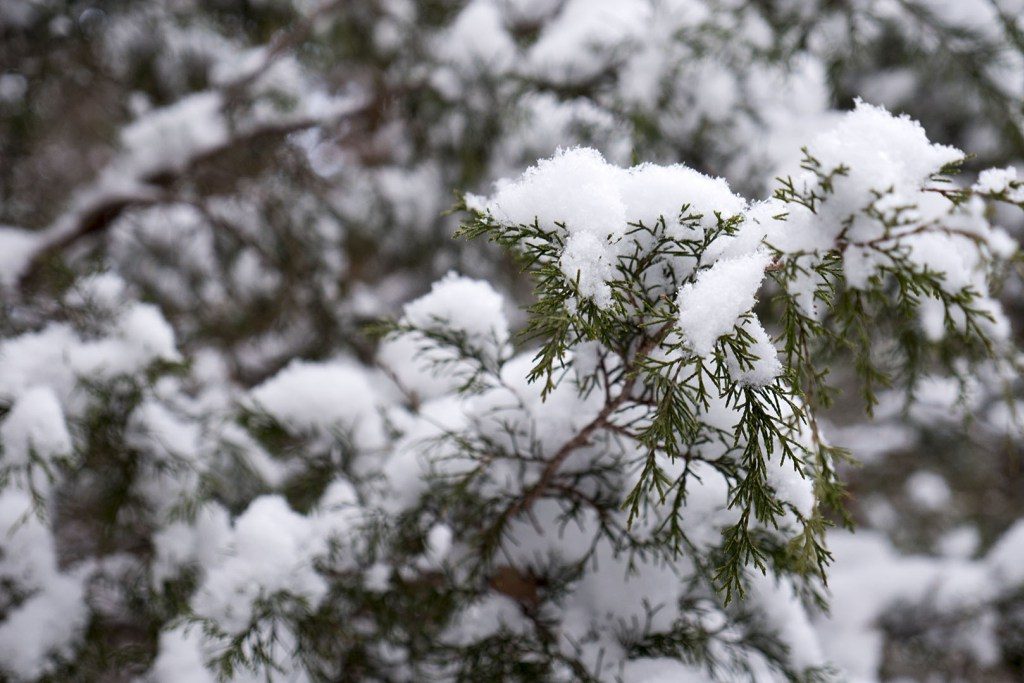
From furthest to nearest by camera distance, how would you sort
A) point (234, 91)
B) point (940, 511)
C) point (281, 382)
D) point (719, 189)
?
point (940, 511) → point (234, 91) → point (281, 382) → point (719, 189)

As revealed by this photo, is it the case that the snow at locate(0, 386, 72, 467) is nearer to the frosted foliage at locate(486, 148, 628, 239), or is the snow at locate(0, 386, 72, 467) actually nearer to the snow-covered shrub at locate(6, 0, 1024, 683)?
the snow-covered shrub at locate(6, 0, 1024, 683)

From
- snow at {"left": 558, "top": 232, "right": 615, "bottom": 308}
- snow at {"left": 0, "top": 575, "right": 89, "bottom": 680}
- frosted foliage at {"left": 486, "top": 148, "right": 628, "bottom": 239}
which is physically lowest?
snow at {"left": 0, "top": 575, "right": 89, "bottom": 680}

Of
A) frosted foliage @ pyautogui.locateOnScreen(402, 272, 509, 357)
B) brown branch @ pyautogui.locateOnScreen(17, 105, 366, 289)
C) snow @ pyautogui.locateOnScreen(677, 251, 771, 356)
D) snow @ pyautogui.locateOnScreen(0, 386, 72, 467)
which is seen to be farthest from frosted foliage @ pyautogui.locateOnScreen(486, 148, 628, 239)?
brown branch @ pyautogui.locateOnScreen(17, 105, 366, 289)

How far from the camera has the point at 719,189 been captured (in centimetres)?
108

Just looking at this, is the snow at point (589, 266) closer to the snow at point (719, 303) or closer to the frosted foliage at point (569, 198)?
the frosted foliage at point (569, 198)

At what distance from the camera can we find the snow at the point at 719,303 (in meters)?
0.92

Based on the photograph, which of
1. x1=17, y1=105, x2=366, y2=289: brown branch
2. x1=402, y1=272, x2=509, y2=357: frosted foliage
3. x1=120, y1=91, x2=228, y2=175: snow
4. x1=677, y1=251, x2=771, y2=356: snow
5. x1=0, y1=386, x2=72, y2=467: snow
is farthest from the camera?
x1=120, y1=91, x2=228, y2=175: snow

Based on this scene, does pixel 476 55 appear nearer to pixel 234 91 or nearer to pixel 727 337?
pixel 234 91

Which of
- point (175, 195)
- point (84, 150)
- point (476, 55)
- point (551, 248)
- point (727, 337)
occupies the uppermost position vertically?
point (84, 150)

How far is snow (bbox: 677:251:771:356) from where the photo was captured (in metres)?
0.92

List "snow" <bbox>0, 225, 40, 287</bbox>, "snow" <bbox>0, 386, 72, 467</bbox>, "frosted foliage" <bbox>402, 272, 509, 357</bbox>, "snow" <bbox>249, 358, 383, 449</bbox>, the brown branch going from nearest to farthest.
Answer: "frosted foliage" <bbox>402, 272, 509, 357</bbox> → "snow" <bbox>0, 386, 72, 467</bbox> → "snow" <bbox>249, 358, 383, 449</bbox> → "snow" <bbox>0, 225, 40, 287</bbox> → the brown branch

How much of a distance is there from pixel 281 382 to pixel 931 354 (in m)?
2.03

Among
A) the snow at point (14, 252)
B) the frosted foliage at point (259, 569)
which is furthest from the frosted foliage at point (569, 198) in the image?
the snow at point (14, 252)

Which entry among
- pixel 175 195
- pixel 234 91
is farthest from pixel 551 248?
pixel 234 91
